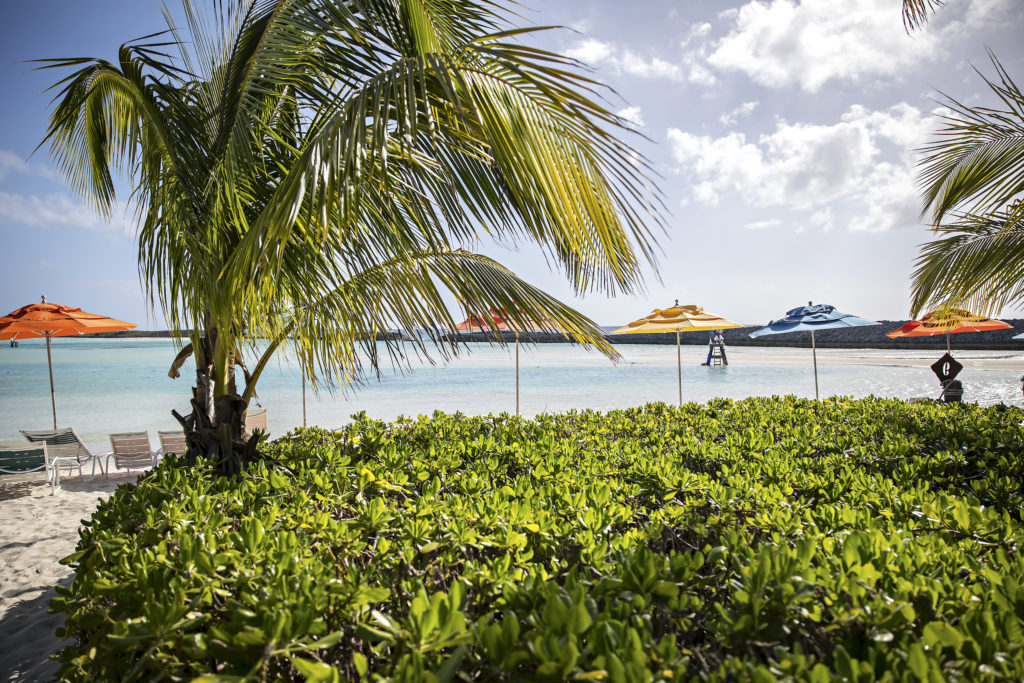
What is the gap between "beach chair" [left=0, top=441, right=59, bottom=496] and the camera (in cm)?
708

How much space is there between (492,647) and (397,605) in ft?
1.65

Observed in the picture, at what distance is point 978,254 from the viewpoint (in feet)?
18.4

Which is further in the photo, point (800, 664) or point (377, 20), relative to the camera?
point (377, 20)

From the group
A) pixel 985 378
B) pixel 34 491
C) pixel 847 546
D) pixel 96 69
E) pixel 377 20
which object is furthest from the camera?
pixel 985 378

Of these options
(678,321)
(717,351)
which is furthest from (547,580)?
(717,351)

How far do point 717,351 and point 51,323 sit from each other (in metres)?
31.8

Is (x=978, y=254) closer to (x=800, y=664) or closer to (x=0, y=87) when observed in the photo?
(x=800, y=664)

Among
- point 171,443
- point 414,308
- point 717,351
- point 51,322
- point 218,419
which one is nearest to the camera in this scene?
point 414,308

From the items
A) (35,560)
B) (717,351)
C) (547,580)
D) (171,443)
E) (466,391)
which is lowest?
(466,391)

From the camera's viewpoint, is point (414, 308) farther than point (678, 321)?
No

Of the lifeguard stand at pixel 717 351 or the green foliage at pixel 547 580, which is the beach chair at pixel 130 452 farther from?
the lifeguard stand at pixel 717 351

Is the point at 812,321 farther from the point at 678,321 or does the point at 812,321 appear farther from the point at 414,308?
the point at 414,308

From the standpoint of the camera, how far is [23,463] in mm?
7270

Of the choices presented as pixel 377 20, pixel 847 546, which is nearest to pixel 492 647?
pixel 847 546
